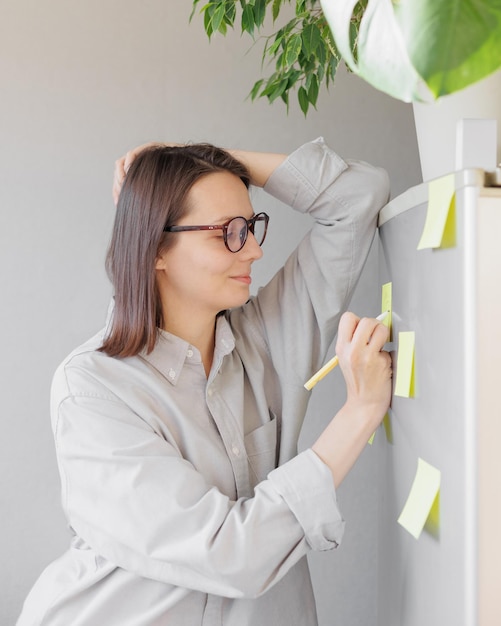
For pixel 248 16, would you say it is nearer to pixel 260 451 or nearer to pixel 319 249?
pixel 319 249

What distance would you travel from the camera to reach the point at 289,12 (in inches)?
83.7

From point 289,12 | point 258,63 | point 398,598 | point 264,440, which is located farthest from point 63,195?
point 398,598

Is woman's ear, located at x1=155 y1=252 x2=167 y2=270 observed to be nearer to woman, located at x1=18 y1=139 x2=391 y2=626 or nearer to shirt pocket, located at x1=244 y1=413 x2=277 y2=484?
woman, located at x1=18 y1=139 x2=391 y2=626

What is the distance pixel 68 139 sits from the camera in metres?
2.09

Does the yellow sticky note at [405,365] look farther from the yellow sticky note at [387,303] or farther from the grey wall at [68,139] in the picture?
the grey wall at [68,139]

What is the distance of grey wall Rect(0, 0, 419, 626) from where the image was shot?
207 centimetres

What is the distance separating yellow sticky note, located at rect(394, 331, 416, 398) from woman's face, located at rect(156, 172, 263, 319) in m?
0.37

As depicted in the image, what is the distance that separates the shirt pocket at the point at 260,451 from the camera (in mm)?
1395

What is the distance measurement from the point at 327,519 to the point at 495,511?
1.31 ft

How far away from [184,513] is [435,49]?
925 millimetres

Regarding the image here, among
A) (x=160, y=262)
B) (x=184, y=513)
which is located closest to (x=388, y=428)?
(x=184, y=513)

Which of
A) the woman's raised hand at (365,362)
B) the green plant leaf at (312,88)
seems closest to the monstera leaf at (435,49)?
the woman's raised hand at (365,362)

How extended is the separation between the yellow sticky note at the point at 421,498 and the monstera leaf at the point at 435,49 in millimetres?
649

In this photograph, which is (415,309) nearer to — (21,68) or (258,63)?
(258,63)
